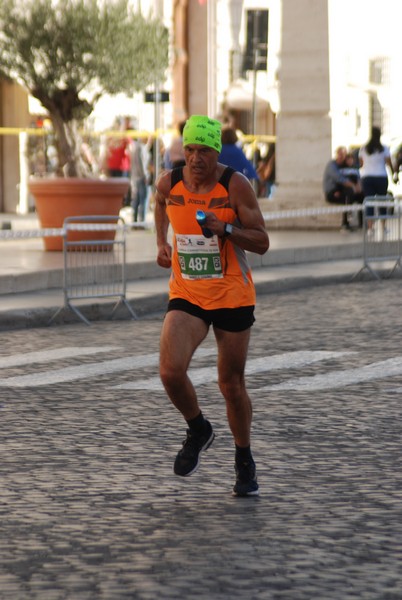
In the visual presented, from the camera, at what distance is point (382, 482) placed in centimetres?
714

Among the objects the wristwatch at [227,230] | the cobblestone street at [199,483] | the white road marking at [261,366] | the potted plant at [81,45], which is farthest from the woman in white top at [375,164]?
the wristwatch at [227,230]

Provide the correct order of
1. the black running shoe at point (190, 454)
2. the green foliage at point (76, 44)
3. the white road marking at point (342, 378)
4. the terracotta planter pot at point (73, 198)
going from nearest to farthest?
the black running shoe at point (190, 454)
the white road marking at point (342, 378)
the terracotta planter pot at point (73, 198)
the green foliage at point (76, 44)

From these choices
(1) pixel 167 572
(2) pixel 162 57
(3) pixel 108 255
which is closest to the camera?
(1) pixel 167 572

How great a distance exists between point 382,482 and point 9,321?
24.8ft

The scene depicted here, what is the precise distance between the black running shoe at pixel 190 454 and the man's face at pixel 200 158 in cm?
114

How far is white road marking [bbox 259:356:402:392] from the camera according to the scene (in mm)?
10281

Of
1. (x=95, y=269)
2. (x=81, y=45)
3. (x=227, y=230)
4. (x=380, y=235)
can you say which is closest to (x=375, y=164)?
(x=380, y=235)

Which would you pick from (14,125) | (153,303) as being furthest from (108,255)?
(14,125)

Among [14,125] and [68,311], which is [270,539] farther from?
[14,125]

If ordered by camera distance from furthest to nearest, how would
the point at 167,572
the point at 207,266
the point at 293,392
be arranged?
the point at 293,392, the point at 207,266, the point at 167,572

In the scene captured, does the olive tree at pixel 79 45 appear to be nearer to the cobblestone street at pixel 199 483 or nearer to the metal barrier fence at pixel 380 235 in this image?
the metal barrier fence at pixel 380 235

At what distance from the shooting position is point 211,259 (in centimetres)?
699

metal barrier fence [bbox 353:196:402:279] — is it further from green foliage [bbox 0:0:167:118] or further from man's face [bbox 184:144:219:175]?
man's face [bbox 184:144:219:175]

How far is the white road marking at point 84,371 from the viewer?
10.6 m
